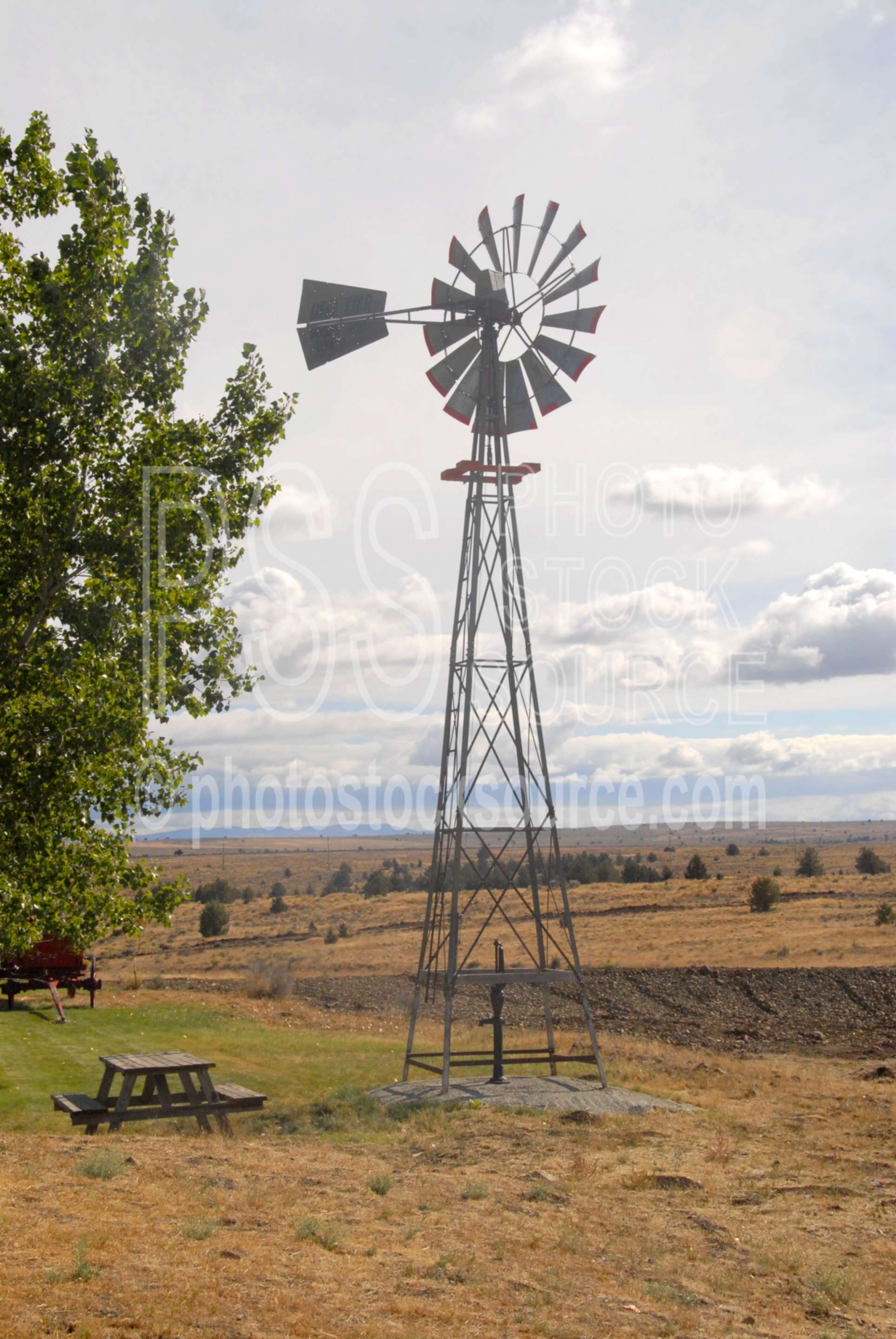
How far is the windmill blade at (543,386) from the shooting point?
16312mm

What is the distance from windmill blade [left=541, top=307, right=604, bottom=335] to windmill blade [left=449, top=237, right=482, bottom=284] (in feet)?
3.50

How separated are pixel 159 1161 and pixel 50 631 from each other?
4723 millimetres

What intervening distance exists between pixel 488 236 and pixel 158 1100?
1185 centimetres

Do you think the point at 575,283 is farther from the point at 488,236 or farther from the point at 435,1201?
the point at 435,1201

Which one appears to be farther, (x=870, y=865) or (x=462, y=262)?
→ (x=870, y=865)

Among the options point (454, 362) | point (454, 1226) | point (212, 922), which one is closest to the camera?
point (454, 1226)

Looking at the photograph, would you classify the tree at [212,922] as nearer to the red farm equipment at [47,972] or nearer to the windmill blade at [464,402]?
the red farm equipment at [47,972]

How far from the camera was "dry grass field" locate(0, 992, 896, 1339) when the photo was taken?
6.36 metres

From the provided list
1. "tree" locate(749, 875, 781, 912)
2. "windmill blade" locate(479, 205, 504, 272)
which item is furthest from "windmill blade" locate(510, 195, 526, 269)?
"tree" locate(749, 875, 781, 912)

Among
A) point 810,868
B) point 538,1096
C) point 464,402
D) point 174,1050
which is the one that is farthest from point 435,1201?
point 810,868

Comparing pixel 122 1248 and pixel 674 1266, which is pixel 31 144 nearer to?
pixel 122 1248

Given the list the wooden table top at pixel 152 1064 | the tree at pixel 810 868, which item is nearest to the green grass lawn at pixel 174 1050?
the wooden table top at pixel 152 1064

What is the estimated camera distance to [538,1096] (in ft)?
45.4

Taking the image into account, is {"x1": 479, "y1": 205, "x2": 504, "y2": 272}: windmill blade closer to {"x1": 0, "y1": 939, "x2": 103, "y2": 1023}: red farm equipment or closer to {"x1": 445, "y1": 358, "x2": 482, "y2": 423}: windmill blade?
{"x1": 445, "y1": 358, "x2": 482, "y2": 423}: windmill blade
